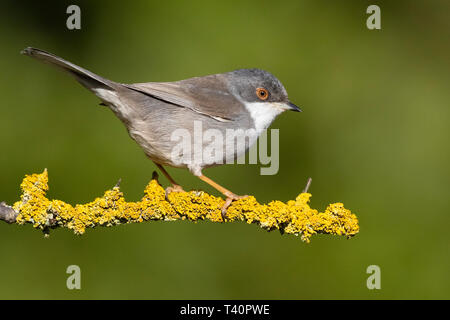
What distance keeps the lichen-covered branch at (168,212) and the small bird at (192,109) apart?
0.16 m

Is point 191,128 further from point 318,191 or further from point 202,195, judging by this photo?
point 318,191

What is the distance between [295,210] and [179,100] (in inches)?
43.0

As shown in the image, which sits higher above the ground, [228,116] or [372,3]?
[372,3]

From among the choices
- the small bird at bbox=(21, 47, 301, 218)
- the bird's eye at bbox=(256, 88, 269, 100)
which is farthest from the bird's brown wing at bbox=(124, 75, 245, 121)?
the bird's eye at bbox=(256, 88, 269, 100)

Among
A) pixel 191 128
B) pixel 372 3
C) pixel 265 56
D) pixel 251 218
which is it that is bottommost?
pixel 251 218

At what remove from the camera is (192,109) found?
3746 mm

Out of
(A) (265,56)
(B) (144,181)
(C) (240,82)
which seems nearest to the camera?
(C) (240,82)

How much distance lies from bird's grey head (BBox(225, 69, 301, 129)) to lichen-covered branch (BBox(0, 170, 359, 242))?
2.72 ft

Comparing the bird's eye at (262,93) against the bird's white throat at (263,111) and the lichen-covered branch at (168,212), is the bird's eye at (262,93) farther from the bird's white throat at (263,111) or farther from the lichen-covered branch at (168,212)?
the lichen-covered branch at (168,212)

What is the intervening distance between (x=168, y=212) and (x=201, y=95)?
955mm

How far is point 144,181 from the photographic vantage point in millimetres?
4648

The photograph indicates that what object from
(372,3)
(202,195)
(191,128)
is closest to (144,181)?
(191,128)

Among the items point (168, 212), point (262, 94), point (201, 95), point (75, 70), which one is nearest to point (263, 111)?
point (262, 94)

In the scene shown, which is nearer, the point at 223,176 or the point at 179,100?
the point at 179,100
